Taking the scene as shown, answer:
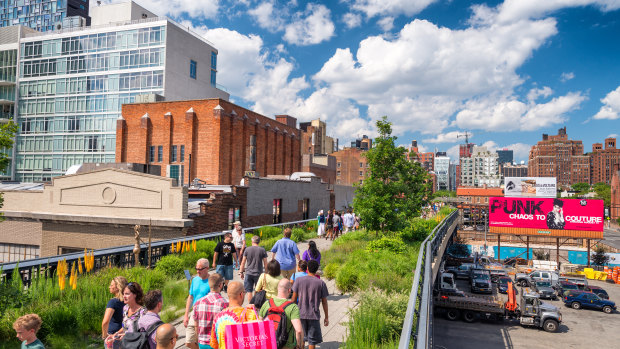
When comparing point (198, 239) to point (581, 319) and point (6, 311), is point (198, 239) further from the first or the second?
point (581, 319)

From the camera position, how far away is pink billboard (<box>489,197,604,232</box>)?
51469 mm

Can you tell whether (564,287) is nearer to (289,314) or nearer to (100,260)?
(100,260)

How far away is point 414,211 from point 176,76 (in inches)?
1575

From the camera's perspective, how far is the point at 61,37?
5356cm

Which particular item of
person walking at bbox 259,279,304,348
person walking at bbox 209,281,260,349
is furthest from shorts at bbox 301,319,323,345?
person walking at bbox 209,281,260,349

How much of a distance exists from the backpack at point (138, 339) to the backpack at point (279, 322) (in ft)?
4.70

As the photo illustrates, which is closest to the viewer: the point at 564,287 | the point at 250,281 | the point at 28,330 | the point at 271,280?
the point at 28,330

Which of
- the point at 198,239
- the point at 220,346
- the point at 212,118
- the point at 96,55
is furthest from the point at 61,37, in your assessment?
the point at 220,346

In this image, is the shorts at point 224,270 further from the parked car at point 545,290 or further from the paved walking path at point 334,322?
the parked car at point 545,290

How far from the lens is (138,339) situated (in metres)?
4.14

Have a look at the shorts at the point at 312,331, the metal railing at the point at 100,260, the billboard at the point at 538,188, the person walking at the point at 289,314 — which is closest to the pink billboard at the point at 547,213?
Answer: the billboard at the point at 538,188

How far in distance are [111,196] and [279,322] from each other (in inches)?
666

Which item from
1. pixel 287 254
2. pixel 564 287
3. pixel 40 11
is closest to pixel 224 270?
pixel 287 254

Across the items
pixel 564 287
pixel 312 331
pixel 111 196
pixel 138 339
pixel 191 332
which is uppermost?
pixel 111 196
